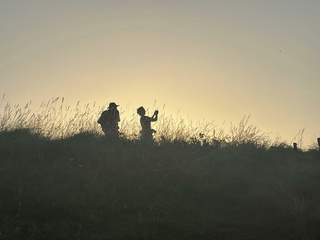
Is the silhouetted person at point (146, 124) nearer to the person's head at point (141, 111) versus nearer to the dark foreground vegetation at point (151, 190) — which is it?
the person's head at point (141, 111)

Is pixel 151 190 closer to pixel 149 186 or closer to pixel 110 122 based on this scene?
pixel 149 186

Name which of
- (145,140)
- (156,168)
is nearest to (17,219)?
(156,168)

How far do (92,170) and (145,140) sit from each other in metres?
3.29

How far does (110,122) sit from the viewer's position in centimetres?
1351

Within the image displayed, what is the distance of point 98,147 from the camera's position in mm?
11602

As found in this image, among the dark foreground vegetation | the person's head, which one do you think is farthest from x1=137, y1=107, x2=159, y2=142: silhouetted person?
the dark foreground vegetation

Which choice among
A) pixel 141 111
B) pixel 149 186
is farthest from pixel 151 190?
pixel 141 111

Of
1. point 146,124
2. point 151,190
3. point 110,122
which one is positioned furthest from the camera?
point 146,124

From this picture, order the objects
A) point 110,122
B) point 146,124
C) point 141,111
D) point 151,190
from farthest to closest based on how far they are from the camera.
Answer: point 141,111
point 146,124
point 110,122
point 151,190

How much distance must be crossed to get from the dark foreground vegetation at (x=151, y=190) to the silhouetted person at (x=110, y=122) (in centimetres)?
47

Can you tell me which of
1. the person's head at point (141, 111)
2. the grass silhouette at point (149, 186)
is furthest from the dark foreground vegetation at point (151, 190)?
the person's head at point (141, 111)

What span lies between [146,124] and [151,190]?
204 inches

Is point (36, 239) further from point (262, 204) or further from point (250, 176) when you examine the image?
point (250, 176)

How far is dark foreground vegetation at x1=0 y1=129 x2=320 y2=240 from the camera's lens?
7.24m
